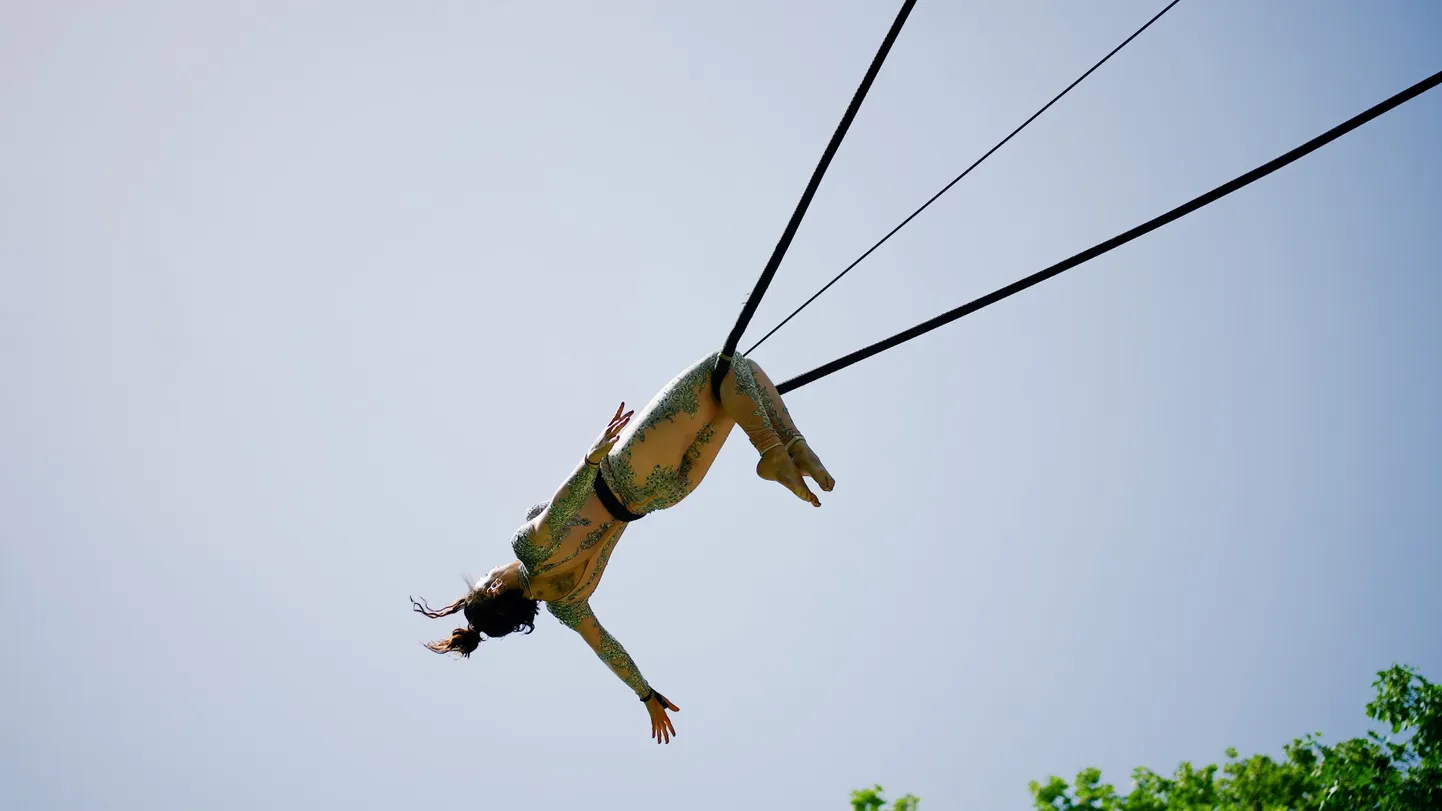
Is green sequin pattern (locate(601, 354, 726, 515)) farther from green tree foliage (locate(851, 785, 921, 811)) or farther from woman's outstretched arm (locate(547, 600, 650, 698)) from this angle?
green tree foliage (locate(851, 785, 921, 811))

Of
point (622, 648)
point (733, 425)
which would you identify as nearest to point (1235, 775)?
point (622, 648)

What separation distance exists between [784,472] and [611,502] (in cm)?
115

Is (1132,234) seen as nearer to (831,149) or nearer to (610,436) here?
(831,149)

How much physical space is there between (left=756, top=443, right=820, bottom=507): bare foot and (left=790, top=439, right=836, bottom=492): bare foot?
4 centimetres

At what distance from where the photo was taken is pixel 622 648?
6.05 meters

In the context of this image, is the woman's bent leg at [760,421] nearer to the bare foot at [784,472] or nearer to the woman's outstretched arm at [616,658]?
the bare foot at [784,472]

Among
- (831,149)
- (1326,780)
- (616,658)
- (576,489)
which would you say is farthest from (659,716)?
(1326,780)

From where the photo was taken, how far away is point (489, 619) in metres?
5.63

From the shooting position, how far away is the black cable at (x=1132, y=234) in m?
3.70

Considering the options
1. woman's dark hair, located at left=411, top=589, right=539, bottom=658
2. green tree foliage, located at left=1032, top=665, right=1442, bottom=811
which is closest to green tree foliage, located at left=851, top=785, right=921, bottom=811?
green tree foliage, located at left=1032, top=665, right=1442, bottom=811

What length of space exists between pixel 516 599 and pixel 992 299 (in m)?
2.98

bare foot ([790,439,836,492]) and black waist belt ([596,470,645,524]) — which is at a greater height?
black waist belt ([596,470,645,524])

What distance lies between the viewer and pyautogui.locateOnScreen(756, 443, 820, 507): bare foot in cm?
452

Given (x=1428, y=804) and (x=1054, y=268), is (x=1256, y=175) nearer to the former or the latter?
(x=1054, y=268)
